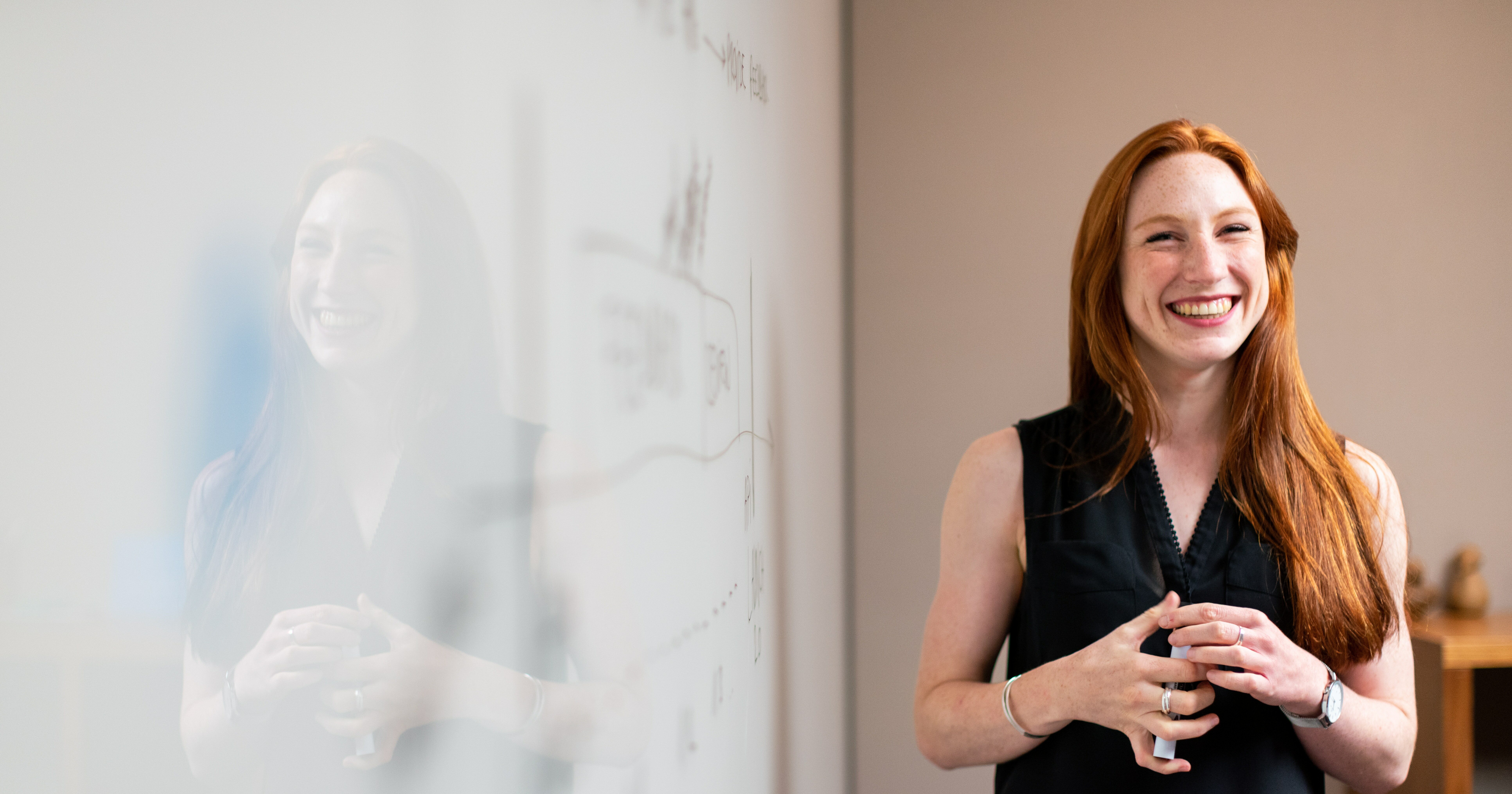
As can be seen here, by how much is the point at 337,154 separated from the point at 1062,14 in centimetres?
257

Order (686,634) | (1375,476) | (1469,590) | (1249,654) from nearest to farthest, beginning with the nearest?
1. (686,634)
2. (1249,654)
3. (1375,476)
4. (1469,590)

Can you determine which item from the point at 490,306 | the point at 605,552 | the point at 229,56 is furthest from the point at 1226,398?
the point at 229,56

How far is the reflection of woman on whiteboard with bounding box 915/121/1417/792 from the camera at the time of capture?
1144 mm

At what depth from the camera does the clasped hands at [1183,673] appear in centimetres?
99

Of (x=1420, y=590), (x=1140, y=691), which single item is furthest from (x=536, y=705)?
(x=1420, y=590)

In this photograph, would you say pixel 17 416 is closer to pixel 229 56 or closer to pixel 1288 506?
pixel 229 56

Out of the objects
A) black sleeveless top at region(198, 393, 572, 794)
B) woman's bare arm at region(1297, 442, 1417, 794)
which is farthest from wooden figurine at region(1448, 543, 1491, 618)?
black sleeveless top at region(198, 393, 572, 794)

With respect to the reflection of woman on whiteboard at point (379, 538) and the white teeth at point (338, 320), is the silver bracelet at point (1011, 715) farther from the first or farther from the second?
the white teeth at point (338, 320)

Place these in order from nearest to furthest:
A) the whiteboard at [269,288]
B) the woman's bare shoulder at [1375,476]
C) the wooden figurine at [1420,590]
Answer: the whiteboard at [269,288], the woman's bare shoulder at [1375,476], the wooden figurine at [1420,590]

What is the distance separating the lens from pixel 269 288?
21 centimetres

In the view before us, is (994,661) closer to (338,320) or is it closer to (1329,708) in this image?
(1329,708)

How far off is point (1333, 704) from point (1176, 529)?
26 centimetres

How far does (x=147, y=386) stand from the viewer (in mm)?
183

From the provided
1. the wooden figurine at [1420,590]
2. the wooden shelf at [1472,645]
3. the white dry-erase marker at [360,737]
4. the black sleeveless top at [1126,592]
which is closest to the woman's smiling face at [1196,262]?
the black sleeveless top at [1126,592]
